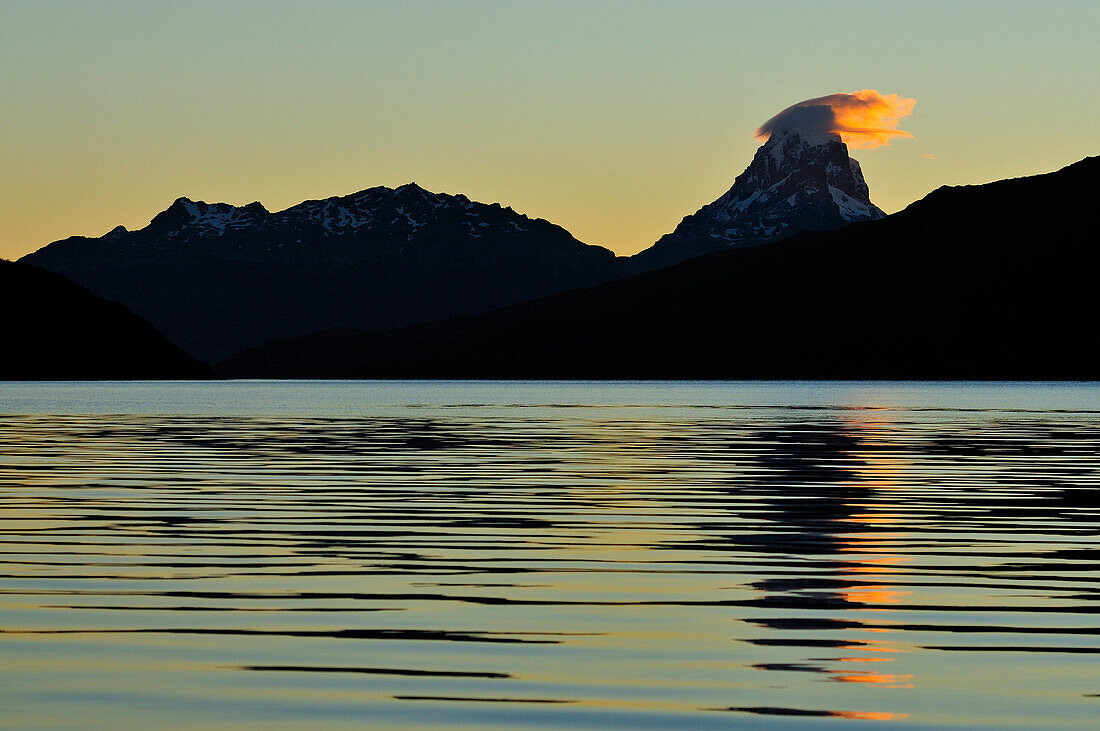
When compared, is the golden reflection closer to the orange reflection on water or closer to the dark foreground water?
the dark foreground water

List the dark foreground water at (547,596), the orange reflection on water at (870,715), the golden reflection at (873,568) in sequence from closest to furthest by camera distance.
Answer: the orange reflection on water at (870,715) → the dark foreground water at (547,596) → the golden reflection at (873,568)

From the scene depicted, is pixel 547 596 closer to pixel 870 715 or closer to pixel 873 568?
pixel 873 568

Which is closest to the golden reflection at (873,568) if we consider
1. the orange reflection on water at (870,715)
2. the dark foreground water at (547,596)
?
the dark foreground water at (547,596)

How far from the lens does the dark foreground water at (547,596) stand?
12.7 meters

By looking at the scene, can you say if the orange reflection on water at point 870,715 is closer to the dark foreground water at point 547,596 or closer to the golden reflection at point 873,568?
the dark foreground water at point 547,596

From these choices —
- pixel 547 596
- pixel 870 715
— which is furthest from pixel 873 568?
pixel 870 715

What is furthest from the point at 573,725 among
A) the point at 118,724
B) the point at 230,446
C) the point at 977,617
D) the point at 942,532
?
the point at 230,446

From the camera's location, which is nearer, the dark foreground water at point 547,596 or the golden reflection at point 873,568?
the dark foreground water at point 547,596

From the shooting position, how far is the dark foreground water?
12734 millimetres

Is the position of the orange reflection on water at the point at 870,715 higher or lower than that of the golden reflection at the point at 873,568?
higher

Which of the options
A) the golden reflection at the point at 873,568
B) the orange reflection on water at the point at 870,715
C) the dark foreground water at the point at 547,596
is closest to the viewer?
the orange reflection on water at the point at 870,715

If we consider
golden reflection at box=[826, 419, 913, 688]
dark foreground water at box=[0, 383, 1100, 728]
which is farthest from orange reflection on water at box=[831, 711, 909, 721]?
golden reflection at box=[826, 419, 913, 688]

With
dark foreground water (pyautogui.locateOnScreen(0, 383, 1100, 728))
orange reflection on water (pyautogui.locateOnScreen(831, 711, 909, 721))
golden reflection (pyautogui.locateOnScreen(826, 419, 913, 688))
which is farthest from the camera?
golden reflection (pyautogui.locateOnScreen(826, 419, 913, 688))

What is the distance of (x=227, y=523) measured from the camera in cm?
2695
